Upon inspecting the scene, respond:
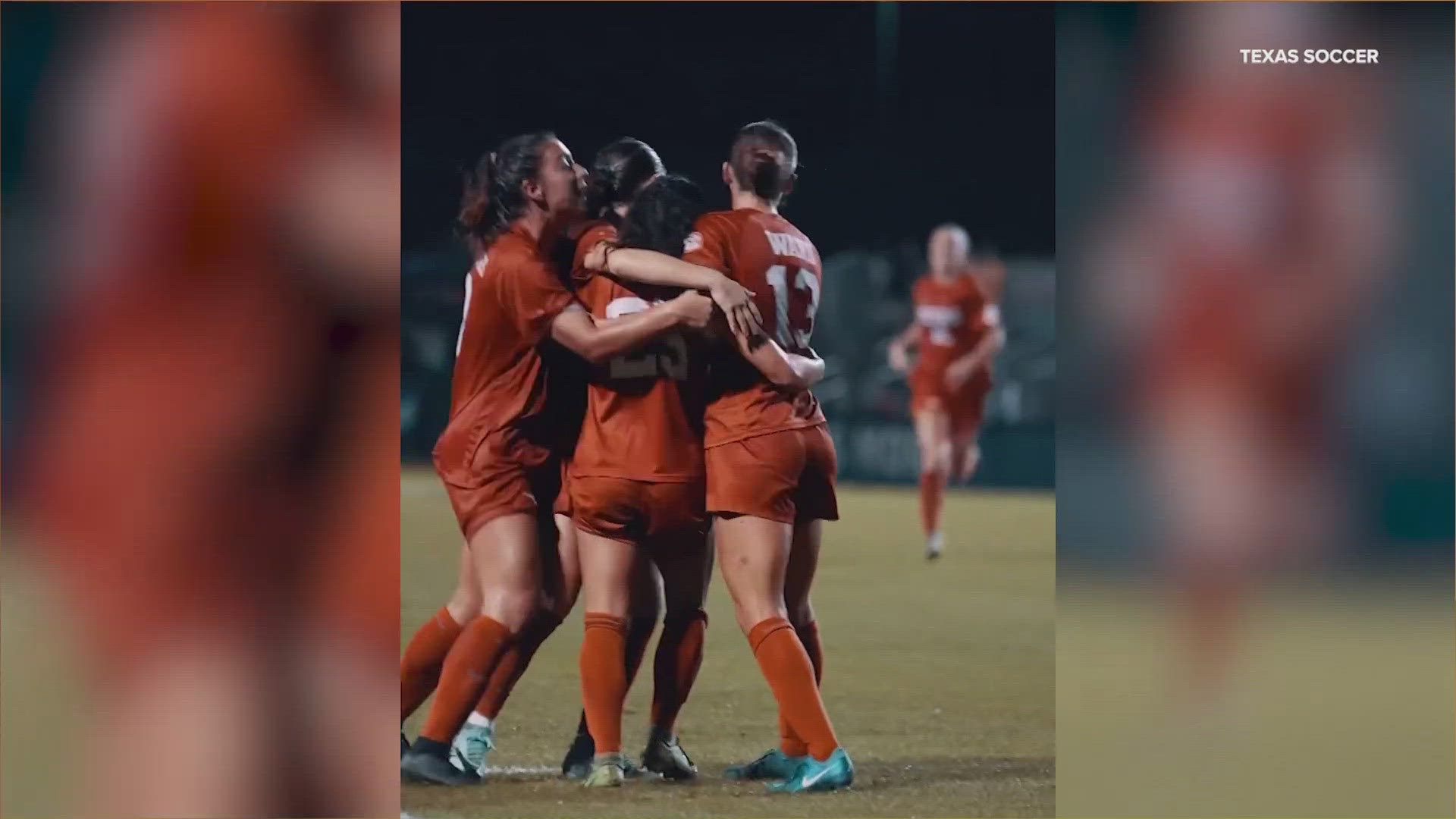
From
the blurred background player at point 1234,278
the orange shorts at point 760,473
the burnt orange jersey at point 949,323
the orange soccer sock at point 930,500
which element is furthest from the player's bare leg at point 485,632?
the orange soccer sock at point 930,500

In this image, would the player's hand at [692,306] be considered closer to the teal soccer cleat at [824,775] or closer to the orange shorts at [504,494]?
the orange shorts at [504,494]

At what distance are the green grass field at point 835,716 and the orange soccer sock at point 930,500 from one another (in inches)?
63.1

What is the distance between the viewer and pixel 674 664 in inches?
119

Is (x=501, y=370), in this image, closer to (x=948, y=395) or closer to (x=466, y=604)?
(x=466, y=604)

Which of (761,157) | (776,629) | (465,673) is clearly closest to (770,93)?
(761,157)

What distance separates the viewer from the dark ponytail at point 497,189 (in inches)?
115

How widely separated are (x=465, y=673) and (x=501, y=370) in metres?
0.59

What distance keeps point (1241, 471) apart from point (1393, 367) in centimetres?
46

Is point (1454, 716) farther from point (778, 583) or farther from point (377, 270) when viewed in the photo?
point (377, 270)

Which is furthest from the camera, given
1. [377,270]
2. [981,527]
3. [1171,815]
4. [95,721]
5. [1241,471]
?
[981,527]

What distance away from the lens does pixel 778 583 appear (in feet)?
9.59

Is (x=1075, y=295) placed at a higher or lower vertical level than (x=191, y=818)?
higher

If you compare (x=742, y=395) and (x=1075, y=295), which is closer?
(x=742, y=395)

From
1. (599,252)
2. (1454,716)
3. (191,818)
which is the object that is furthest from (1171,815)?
(191,818)
